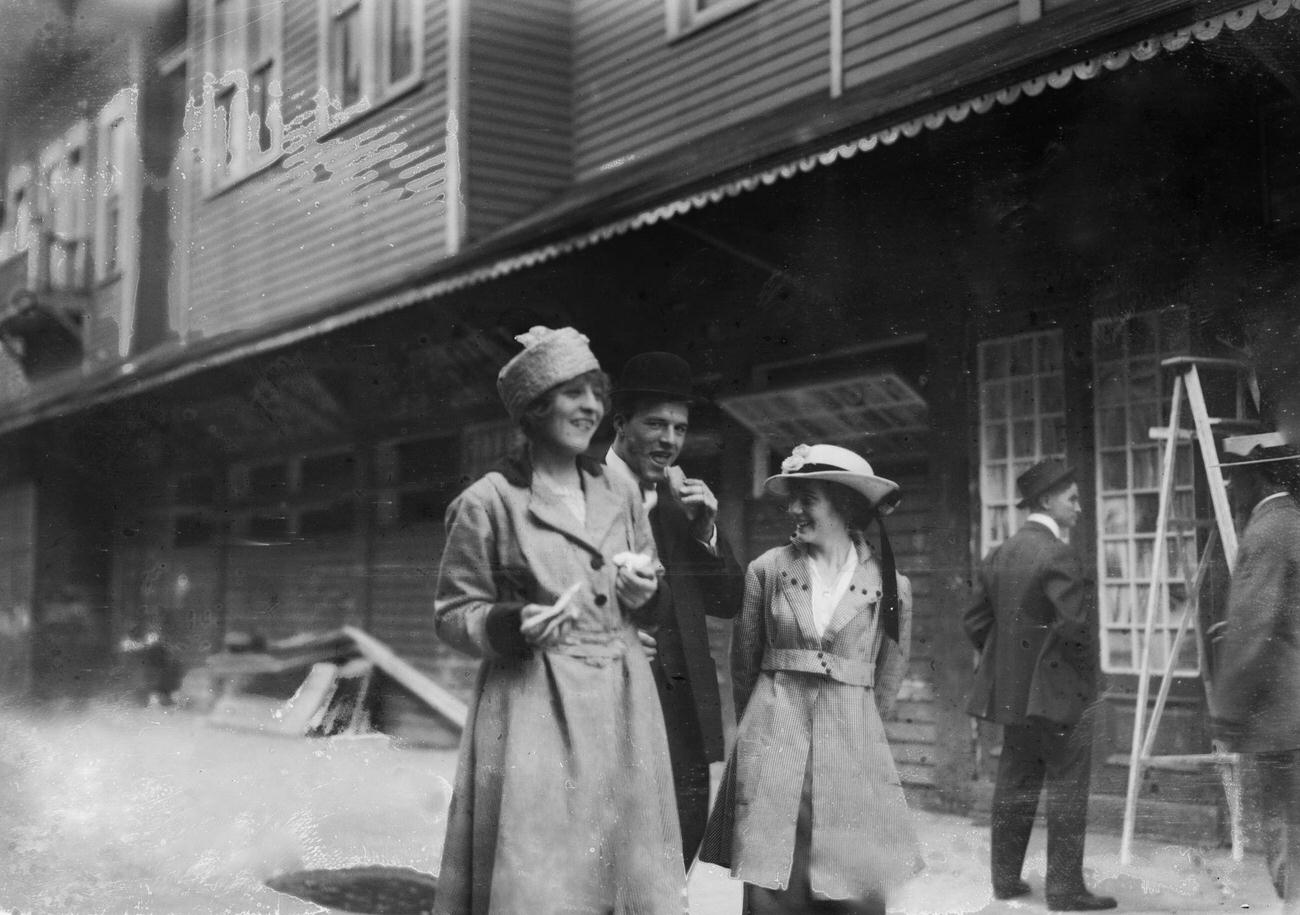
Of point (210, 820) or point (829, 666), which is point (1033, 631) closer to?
point (829, 666)

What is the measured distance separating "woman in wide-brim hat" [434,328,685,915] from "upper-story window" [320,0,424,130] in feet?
5.27

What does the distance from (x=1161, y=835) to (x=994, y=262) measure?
1848 mm

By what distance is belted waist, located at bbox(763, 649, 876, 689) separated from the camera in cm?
333

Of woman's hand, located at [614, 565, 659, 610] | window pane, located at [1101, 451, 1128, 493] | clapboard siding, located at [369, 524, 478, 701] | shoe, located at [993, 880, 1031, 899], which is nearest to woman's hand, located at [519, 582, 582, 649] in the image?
woman's hand, located at [614, 565, 659, 610]

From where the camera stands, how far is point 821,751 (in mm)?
3289

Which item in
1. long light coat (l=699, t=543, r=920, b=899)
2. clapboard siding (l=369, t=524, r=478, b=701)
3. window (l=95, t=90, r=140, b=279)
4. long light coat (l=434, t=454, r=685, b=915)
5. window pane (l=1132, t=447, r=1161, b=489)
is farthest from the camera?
window (l=95, t=90, r=140, b=279)

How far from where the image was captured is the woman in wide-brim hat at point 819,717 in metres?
3.27

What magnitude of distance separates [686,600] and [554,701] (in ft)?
2.19

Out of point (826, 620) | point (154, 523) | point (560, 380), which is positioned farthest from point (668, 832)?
point (154, 523)

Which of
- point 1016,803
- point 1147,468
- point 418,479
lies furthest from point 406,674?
point 1147,468

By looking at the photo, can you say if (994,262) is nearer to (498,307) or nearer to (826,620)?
(826,620)

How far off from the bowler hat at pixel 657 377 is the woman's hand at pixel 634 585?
729 millimetres

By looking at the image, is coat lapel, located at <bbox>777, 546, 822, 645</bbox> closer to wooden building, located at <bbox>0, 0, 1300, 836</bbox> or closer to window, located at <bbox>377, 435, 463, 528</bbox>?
wooden building, located at <bbox>0, 0, 1300, 836</bbox>

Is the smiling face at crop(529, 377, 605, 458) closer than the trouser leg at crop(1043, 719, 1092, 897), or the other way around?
the smiling face at crop(529, 377, 605, 458)
